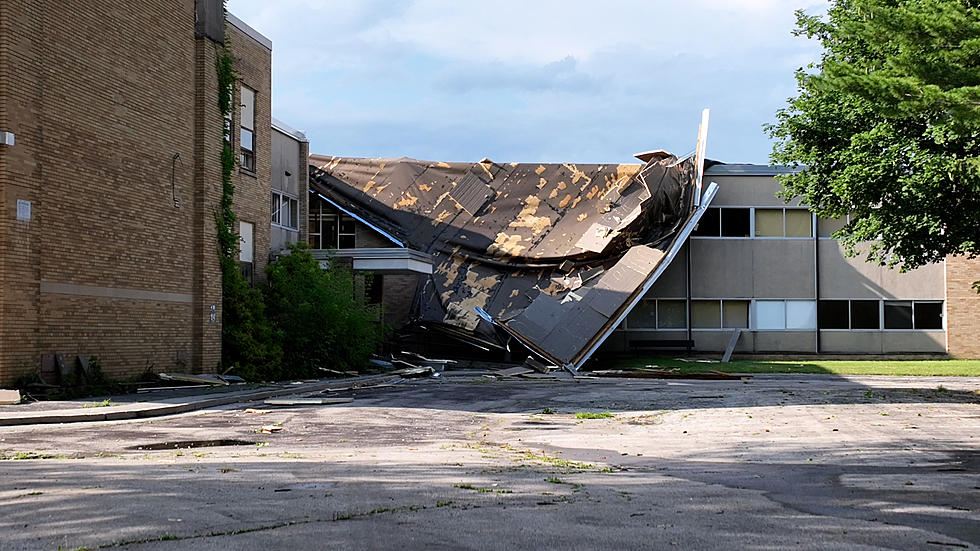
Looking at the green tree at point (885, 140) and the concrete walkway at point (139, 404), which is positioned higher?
the green tree at point (885, 140)

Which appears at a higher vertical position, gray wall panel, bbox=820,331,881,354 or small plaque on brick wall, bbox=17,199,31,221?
small plaque on brick wall, bbox=17,199,31,221

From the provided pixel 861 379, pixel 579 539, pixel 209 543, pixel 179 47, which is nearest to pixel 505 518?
pixel 579 539

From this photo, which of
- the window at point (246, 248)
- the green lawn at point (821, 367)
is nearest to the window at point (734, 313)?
the green lawn at point (821, 367)

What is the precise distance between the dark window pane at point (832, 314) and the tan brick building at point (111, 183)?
26270 mm

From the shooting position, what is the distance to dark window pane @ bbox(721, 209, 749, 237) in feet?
148

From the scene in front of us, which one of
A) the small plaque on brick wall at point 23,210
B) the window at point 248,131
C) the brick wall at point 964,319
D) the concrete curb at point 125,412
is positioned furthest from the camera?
the brick wall at point 964,319

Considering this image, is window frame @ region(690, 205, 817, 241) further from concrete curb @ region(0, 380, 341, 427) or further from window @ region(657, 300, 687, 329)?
concrete curb @ region(0, 380, 341, 427)

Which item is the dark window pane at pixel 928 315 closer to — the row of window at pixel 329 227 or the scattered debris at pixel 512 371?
the scattered debris at pixel 512 371

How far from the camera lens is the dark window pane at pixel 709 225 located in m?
45.2

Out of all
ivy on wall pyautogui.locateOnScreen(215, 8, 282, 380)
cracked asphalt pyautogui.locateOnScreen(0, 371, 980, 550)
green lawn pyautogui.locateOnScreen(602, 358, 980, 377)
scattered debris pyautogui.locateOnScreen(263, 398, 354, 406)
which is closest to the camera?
cracked asphalt pyautogui.locateOnScreen(0, 371, 980, 550)

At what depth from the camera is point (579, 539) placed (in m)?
6.90

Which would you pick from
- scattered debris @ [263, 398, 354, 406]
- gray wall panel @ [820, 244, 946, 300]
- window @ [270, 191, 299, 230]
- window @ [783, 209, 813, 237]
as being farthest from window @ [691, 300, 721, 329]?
Answer: scattered debris @ [263, 398, 354, 406]

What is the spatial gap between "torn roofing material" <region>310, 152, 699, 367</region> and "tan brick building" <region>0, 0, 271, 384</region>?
1231 cm

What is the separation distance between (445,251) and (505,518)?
115 feet
